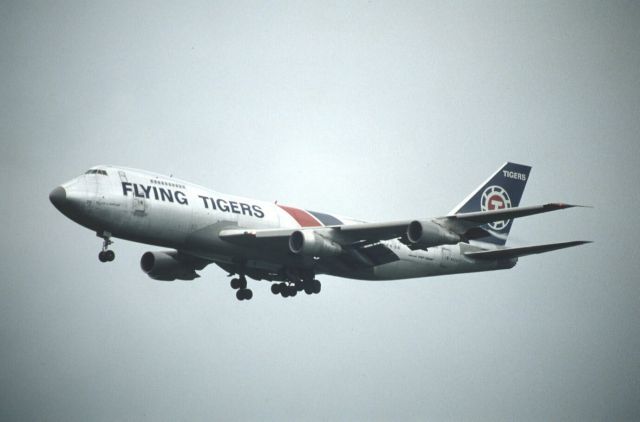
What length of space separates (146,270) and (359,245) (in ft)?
40.7

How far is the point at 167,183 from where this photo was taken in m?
39.9

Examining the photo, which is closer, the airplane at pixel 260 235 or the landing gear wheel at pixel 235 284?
the airplane at pixel 260 235

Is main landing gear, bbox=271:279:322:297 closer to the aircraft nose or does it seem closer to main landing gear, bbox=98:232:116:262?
main landing gear, bbox=98:232:116:262

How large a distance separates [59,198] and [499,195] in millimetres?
27673

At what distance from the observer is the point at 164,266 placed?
4575 centimetres

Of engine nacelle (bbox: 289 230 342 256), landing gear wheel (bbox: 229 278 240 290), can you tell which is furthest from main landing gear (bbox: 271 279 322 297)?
engine nacelle (bbox: 289 230 342 256)

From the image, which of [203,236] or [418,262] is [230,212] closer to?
[203,236]

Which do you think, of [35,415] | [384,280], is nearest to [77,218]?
[384,280]

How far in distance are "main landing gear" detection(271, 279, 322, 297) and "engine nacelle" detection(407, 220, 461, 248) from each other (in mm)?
7570

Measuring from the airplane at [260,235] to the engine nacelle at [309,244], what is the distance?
0.16ft

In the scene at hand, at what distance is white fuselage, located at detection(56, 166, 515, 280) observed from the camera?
37562 mm

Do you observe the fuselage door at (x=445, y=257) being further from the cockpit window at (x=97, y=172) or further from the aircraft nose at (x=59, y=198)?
the aircraft nose at (x=59, y=198)

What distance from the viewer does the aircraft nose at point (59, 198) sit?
36812 mm

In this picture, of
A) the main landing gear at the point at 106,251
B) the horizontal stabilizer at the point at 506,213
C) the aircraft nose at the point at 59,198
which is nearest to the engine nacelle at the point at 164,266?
the main landing gear at the point at 106,251
